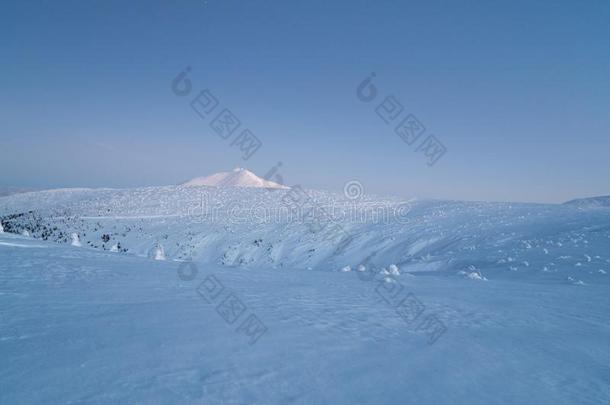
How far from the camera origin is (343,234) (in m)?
17.6

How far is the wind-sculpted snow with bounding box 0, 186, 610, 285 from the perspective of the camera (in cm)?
898

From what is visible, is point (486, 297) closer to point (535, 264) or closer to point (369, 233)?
point (535, 264)

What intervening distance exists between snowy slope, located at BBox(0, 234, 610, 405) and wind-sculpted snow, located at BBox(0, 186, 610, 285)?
3.68 meters

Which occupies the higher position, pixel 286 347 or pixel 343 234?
pixel 286 347

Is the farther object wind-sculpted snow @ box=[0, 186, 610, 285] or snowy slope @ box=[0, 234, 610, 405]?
wind-sculpted snow @ box=[0, 186, 610, 285]

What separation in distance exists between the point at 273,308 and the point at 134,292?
1.93 m

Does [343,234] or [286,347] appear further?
[343,234]

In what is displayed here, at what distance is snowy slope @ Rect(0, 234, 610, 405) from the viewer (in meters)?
2.21

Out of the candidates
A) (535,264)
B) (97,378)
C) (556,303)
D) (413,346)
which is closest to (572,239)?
(535,264)

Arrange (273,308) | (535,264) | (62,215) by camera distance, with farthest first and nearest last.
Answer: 1. (62,215)
2. (535,264)
3. (273,308)

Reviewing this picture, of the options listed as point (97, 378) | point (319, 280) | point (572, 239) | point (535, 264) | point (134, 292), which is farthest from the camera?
point (572, 239)

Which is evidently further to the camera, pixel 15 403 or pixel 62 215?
pixel 62 215

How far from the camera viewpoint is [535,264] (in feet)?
26.8

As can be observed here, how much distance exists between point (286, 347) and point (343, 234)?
48.4ft
